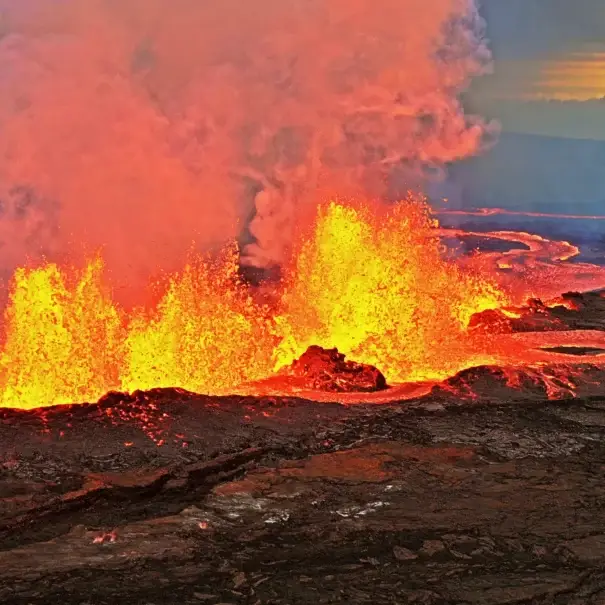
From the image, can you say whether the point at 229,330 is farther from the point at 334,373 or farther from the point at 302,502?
the point at 302,502

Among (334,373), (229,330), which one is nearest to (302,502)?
(334,373)

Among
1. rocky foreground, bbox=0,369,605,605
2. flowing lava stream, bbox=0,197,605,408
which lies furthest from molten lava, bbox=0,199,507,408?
rocky foreground, bbox=0,369,605,605

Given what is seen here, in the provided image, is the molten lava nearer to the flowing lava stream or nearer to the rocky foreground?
the flowing lava stream

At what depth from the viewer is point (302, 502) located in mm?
6199

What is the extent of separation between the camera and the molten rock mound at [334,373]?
9.79 meters

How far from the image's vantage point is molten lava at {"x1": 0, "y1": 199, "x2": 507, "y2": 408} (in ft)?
35.2

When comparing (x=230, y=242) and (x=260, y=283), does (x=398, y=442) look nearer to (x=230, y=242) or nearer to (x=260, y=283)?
(x=260, y=283)

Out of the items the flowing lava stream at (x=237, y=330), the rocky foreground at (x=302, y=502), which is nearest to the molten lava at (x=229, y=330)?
the flowing lava stream at (x=237, y=330)

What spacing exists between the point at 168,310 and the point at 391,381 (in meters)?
4.48

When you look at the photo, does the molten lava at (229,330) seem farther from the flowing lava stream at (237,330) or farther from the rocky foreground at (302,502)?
the rocky foreground at (302,502)

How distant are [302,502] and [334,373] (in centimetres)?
391

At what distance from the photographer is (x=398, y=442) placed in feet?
25.2

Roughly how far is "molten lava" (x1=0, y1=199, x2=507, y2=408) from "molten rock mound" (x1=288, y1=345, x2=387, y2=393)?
717 mm

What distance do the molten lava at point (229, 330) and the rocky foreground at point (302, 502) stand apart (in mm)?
1921
